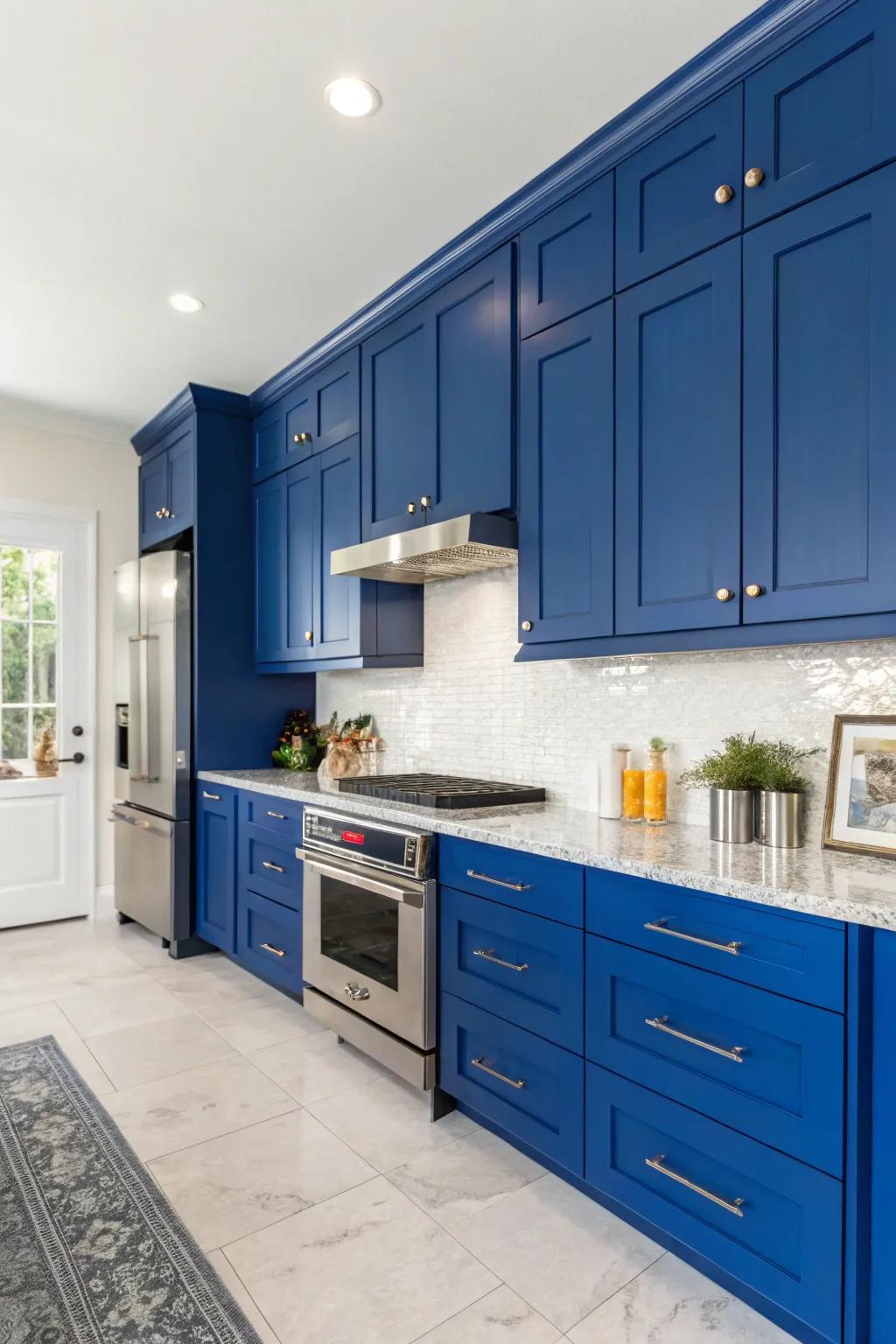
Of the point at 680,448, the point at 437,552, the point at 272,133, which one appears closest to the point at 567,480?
the point at 680,448

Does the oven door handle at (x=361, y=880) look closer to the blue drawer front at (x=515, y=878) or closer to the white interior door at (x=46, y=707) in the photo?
the blue drawer front at (x=515, y=878)

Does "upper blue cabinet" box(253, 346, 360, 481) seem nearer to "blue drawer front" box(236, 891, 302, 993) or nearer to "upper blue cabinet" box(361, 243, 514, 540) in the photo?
"upper blue cabinet" box(361, 243, 514, 540)

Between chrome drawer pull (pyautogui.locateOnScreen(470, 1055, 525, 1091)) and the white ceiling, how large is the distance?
255 cm

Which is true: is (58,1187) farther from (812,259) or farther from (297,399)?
(297,399)

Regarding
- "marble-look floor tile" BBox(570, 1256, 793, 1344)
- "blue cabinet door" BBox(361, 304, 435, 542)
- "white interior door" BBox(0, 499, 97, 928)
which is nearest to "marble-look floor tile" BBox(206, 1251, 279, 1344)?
"marble-look floor tile" BBox(570, 1256, 793, 1344)

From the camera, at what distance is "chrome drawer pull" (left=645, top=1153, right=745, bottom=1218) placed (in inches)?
65.0

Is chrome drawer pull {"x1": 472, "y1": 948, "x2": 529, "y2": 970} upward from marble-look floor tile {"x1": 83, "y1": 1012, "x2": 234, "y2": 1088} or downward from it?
upward

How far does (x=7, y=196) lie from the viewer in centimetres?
258

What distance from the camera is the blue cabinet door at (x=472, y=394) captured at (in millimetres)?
2664

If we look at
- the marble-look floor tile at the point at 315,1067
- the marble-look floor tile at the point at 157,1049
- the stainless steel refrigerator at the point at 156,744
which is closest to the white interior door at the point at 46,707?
the stainless steel refrigerator at the point at 156,744

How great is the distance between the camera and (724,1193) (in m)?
1.68

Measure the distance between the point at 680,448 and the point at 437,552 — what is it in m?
0.92

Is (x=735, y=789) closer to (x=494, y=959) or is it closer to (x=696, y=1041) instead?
(x=696, y=1041)

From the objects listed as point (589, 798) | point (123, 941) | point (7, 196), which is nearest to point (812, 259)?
point (589, 798)
